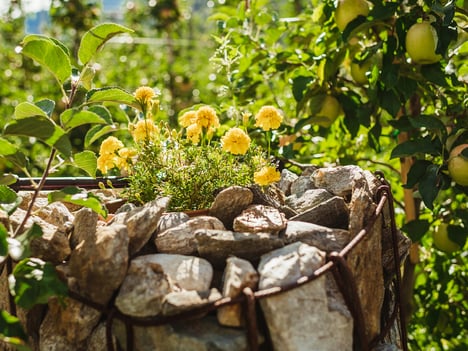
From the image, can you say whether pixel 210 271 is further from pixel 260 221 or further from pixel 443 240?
pixel 443 240

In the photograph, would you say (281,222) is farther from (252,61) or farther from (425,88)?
(252,61)

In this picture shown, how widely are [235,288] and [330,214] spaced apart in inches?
11.3

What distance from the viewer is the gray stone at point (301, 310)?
764mm

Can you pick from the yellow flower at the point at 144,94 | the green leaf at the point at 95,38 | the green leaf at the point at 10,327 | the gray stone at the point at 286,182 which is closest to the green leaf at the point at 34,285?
the green leaf at the point at 10,327

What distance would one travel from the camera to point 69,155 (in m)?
0.86

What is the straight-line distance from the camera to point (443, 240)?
1.64 metres

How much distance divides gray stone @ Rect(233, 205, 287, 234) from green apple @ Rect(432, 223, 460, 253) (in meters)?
0.83

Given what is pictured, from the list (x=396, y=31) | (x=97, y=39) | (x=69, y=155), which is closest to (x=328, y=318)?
(x=69, y=155)

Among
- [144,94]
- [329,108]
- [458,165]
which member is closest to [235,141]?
[144,94]

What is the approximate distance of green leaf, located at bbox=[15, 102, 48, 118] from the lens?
2.80ft

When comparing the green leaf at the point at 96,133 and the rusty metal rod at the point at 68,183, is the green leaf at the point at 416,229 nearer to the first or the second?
the rusty metal rod at the point at 68,183

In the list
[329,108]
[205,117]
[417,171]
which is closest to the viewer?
[205,117]

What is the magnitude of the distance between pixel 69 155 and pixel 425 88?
1062mm

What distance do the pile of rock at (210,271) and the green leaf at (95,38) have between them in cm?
25
